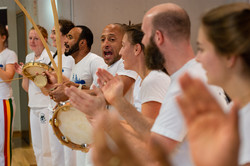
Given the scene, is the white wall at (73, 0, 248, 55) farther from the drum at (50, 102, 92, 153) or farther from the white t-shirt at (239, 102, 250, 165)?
the white t-shirt at (239, 102, 250, 165)

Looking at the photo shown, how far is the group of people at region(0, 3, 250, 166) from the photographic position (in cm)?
38

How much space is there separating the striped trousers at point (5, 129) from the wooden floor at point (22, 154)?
0.63m

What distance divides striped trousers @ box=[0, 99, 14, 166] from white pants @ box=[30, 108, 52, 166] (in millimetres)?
254

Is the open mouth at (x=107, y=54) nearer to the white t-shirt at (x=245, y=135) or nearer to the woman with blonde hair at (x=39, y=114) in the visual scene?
the woman with blonde hair at (x=39, y=114)

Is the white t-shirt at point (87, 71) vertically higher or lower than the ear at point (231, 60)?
lower

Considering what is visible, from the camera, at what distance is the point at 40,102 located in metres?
3.46

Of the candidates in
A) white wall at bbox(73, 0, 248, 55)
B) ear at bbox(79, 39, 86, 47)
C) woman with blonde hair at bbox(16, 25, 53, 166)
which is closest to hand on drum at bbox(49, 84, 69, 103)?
ear at bbox(79, 39, 86, 47)

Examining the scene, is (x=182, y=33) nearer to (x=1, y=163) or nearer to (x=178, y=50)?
(x=178, y=50)

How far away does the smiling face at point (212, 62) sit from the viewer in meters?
0.79

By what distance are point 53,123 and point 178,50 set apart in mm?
1020

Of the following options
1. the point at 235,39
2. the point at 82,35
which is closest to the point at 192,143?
the point at 235,39

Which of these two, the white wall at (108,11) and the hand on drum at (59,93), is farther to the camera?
the white wall at (108,11)

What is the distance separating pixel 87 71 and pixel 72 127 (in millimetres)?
927

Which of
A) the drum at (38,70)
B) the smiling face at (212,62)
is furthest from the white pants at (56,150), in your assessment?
the smiling face at (212,62)
